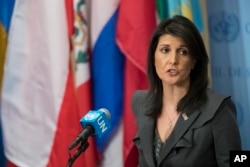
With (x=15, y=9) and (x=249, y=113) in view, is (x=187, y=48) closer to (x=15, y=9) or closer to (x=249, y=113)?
→ (x=249, y=113)

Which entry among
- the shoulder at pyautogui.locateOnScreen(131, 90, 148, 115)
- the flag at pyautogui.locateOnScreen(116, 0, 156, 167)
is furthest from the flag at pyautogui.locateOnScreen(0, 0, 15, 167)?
the shoulder at pyautogui.locateOnScreen(131, 90, 148, 115)

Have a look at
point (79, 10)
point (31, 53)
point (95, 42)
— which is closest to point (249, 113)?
point (95, 42)

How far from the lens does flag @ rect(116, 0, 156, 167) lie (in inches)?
65.6

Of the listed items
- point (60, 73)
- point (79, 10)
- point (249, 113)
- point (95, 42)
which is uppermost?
point (79, 10)

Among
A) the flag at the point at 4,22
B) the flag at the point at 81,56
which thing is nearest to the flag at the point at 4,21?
the flag at the point at 4,22

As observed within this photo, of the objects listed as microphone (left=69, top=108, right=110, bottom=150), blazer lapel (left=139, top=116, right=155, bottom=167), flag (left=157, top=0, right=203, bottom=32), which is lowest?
blazer lapel (left=139, top=116, right=155, bottom=167)

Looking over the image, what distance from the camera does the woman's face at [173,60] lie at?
1331 millimetres

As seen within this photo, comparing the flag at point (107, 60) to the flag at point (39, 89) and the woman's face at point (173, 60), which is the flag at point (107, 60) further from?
the woman's face at point (173, 60)

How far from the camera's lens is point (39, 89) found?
178 cm

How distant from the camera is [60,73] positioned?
1737 millimetres

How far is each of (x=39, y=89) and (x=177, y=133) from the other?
2.32 ft

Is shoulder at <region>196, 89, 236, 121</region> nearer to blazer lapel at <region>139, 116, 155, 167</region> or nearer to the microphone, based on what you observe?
blazer lapel at <region>139, 116, 155, 167</region>

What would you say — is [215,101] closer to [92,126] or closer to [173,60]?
[173,60]

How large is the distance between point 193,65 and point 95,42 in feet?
1.68
